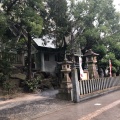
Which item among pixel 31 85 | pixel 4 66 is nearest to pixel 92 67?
pixel 31 85

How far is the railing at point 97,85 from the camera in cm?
1295

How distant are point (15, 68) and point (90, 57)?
28.2 ft

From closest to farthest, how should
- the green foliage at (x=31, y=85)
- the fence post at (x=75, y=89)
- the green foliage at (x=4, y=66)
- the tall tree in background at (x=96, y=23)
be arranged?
1. the fence post at (x=75, y=89)
2. the green foliage at (x=31, y=85)
3. the green foliage at (x=4, y=66)
4. the tall tree in background at (x=96, y=23)

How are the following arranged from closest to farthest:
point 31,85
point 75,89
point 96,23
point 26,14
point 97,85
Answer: point 75,89 → point 97,85 → point 26,14 → point 31,85 → point 96,23

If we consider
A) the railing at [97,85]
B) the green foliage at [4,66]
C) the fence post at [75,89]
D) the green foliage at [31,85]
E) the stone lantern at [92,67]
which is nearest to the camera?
the fence post at [75,89]

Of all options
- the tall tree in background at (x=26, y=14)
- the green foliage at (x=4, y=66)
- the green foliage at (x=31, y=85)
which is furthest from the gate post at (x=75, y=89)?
the green foliage at (x=4, y=66)

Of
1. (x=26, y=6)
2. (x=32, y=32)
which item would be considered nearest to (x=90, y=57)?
(x=32, y=32)

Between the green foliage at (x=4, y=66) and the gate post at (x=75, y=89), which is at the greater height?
the green foliage at (x=4, y=66)

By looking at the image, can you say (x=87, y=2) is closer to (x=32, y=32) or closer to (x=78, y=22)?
(x=78, y=22)

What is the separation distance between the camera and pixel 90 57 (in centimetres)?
1597

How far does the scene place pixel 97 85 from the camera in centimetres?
1466

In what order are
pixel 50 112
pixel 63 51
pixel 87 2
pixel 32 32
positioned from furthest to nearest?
pixel 63 51, pixel 87 2, pixel 32 32, pixel 50 112

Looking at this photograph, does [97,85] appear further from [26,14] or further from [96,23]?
[96,23]

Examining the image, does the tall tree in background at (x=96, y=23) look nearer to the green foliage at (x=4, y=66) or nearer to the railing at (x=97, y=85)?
the railing at (x=97, y=85)
